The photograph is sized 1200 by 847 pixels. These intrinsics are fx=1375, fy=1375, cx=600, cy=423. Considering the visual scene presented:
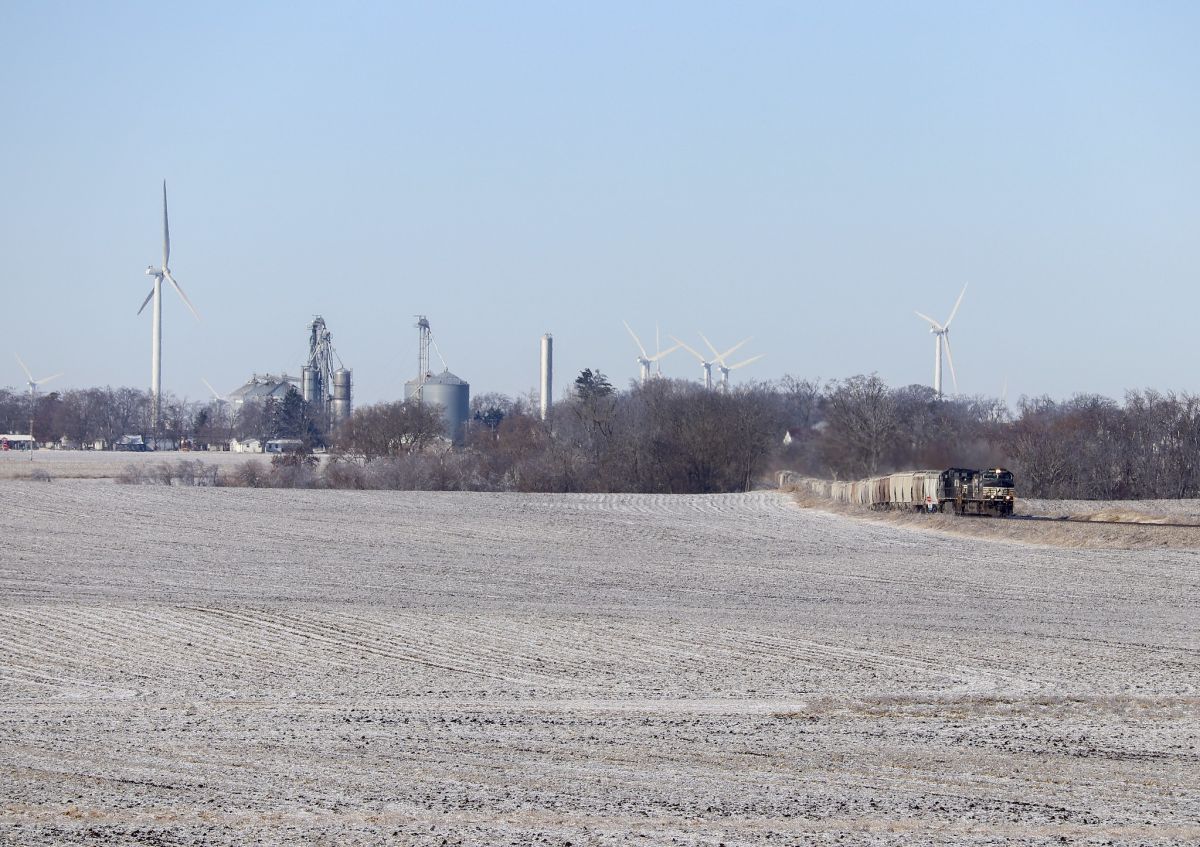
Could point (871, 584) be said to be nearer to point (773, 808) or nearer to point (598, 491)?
point (773, 808)

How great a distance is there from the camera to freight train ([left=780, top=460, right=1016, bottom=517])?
191 ft

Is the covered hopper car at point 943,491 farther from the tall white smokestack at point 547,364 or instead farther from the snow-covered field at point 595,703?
the tall white smokestack at point 547,364

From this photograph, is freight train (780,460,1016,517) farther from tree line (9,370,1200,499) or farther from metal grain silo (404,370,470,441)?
metal grain silo (404,370,470,441)

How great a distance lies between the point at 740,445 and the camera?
112750mm

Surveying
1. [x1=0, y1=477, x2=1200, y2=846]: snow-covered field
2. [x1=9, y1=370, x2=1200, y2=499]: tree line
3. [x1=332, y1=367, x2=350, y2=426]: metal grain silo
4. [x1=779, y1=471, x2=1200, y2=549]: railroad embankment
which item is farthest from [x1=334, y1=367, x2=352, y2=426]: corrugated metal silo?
[x1=0, y1=477, x2=1200, y2=846]: snow-covered field

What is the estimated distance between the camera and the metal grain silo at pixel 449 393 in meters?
180

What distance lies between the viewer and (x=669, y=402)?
116 meters

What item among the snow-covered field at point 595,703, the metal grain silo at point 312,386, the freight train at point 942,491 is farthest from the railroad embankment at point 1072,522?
the metal grain silo at point 312,386

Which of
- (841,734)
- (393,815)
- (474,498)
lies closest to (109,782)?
(393,815)

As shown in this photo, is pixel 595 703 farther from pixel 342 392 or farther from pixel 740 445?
pixel 342 392

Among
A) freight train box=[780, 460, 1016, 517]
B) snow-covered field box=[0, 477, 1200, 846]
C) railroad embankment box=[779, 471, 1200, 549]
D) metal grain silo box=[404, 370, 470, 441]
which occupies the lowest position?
snow-covered field box=[0, 477, 1200, 846]

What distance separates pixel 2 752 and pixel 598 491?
92.4 meters

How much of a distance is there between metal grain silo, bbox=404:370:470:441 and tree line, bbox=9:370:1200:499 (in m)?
48.6

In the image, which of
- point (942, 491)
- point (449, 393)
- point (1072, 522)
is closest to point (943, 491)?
point (942, 491)
